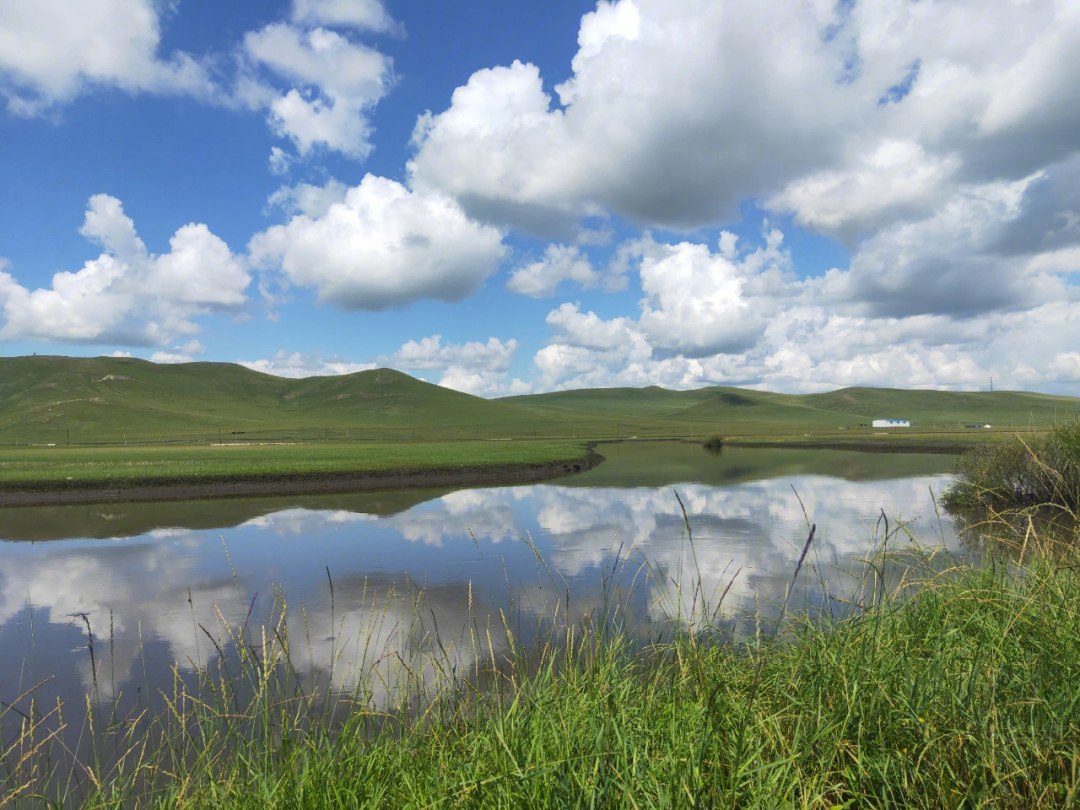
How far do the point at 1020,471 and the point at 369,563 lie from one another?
967 inches

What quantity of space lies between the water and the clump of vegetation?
2.04 meters

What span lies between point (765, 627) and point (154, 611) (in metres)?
12.1

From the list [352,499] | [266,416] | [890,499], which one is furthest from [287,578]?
[266,416]

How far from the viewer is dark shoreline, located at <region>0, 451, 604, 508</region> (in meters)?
32.2

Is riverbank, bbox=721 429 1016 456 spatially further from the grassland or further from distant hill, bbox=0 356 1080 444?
distant hill, bbox=0 356 1080 444

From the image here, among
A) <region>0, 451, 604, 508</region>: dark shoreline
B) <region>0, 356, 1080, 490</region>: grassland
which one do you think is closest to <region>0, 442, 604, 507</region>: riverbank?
<region>0, 451, 604, 508</region>: dark shoreline

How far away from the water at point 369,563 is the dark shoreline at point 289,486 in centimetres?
288

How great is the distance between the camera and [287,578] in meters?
15.2

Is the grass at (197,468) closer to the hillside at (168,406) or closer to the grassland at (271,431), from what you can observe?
the grassland at (271,431)

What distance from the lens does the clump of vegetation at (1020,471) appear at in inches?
826

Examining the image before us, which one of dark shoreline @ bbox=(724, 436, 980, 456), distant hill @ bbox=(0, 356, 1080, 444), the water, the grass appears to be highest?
distant hill @ bbox=(0, 356, 1080, 444)

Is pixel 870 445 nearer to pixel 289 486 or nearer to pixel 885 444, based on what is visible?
pixel 885 444

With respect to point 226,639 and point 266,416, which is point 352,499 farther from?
point 266,416

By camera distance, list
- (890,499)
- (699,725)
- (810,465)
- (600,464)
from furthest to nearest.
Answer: (600,464) → (810,465) → (890,499) → (699,725)
